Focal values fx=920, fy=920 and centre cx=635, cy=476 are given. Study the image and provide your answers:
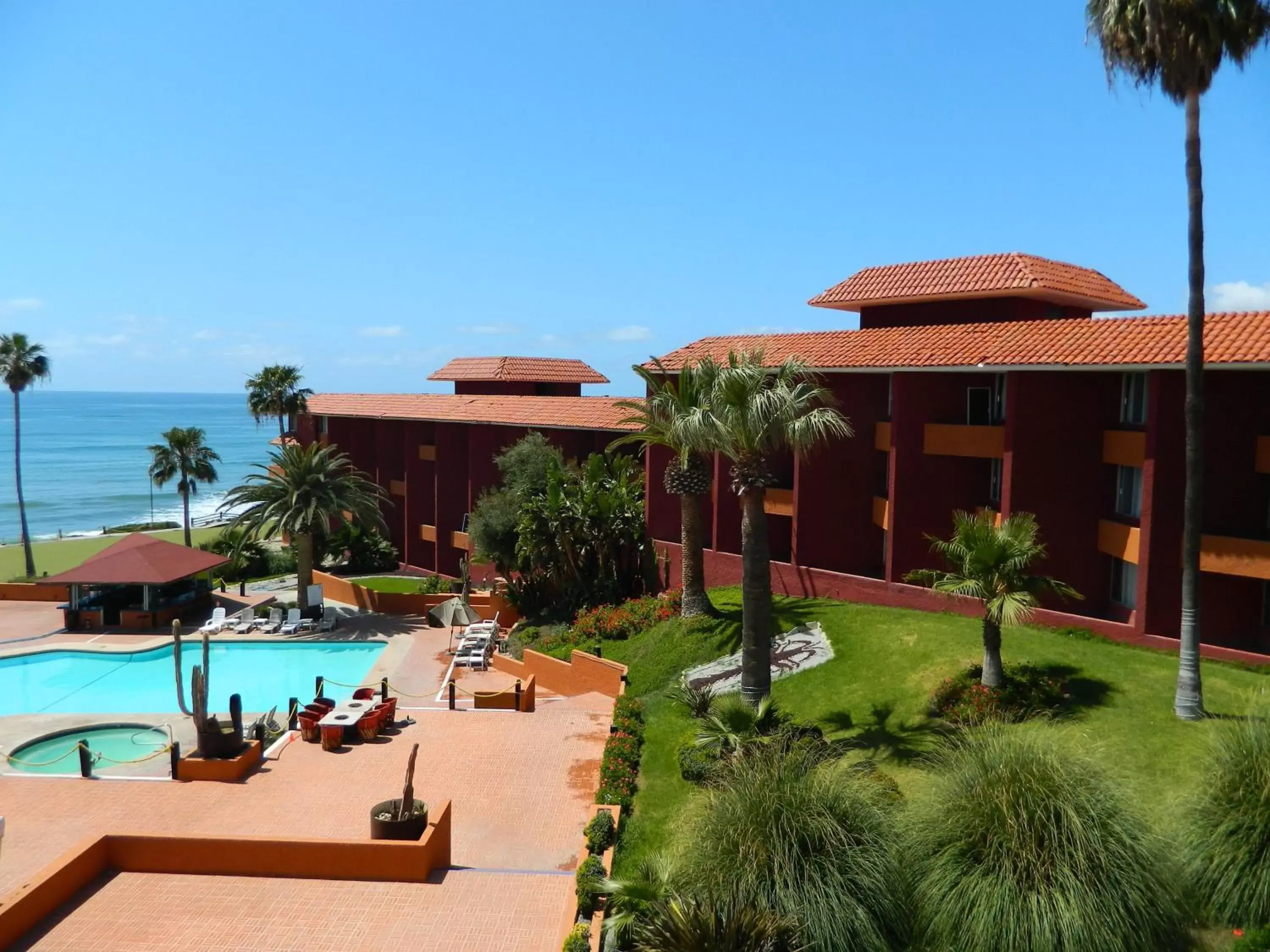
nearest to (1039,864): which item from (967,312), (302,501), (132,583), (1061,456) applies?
(1061,456)

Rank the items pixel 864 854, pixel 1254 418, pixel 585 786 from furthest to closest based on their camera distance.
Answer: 1. pixel 1254 418
2. pixel 585 786
3. pixel 864 854

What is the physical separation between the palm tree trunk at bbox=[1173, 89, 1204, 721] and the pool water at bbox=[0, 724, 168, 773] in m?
18.9

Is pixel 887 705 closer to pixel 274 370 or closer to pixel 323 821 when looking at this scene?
pixel 323 821

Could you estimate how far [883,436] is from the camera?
24.8 metres

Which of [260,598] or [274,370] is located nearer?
[260,598]

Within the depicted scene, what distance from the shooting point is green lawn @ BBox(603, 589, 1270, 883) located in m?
13.8

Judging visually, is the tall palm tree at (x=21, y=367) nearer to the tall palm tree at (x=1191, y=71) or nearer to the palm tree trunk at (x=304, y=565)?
the palm tree trunk at (x=304, y=565)

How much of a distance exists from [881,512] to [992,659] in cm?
869

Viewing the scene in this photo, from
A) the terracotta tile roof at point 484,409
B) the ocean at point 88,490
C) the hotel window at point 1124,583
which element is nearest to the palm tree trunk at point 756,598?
the hotel window at point 1124,583

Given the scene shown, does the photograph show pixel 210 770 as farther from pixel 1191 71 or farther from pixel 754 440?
pixel 1191 71

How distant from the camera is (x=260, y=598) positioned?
120ft

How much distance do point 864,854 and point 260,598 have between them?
31696 mm

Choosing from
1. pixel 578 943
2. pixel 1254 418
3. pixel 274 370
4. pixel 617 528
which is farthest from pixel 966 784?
pixel 274 370

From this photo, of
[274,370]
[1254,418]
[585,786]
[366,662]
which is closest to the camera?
[585,786]
